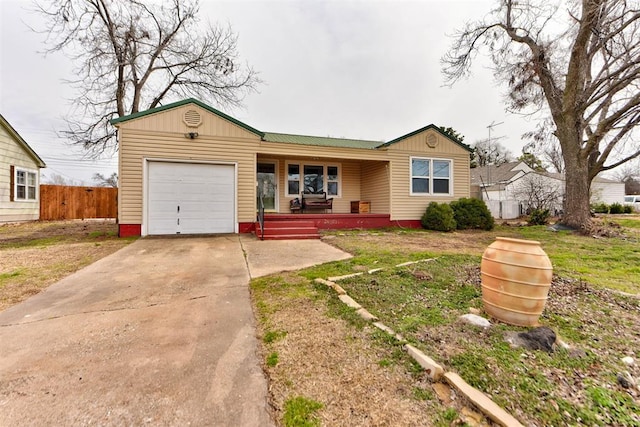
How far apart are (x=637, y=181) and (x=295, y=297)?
6152 cm

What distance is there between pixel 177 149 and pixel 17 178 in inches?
422

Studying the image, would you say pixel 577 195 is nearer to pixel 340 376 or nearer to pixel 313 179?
pixel 313 179

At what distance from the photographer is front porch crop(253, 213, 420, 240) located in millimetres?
8305

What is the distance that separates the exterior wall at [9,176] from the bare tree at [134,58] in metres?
2.39

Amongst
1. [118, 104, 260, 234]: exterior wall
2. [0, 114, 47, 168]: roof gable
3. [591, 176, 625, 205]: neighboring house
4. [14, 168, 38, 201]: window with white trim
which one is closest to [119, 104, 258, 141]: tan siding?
[118, 104, 260, 234]: exterior wall

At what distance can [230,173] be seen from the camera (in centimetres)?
900

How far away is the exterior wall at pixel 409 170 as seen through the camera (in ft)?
36.0

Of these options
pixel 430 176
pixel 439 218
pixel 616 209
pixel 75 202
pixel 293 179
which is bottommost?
pixel 439 218

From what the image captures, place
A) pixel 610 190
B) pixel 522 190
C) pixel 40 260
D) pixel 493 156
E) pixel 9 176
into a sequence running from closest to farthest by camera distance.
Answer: pixel 40 260, pixel 9 176, pixel 522 190, pixel 610 190, pixel 493 156

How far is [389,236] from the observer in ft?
28.9

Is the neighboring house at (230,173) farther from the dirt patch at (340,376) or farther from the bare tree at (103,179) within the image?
the bare tree at (103,179)

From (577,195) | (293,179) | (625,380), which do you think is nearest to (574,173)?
(577,195)

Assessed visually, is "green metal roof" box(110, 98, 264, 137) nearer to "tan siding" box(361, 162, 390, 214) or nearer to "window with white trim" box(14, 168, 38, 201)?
"tan siding" box(361, 162, 390, 214)

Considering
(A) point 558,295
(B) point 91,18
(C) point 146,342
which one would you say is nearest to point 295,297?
(C) point 146,342
